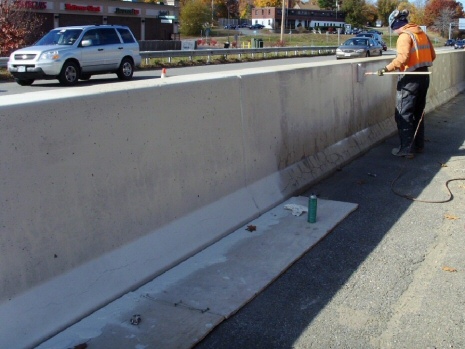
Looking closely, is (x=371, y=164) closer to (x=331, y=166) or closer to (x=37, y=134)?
(x=331, y=166)

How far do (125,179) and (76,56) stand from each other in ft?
54.8

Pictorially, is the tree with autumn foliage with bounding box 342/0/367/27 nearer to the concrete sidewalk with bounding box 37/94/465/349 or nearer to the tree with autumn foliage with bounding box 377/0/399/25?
the tree with autumn foliage with bounding box 377/0/399/25

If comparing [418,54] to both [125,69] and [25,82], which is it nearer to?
[25,82]

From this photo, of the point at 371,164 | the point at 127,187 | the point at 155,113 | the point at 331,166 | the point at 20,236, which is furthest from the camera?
the point at 371,164

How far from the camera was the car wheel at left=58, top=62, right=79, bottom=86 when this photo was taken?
19.8 meters

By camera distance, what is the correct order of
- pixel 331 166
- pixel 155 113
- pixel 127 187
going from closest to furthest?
pixel 127 187 → pixel 155 113 → pixel 331 166

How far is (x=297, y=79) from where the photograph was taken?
7328 millimetres

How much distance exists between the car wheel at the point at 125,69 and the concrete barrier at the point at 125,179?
52.7 ft

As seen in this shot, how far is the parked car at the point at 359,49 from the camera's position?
1548 inches

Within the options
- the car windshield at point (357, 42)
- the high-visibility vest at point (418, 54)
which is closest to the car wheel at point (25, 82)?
the high-visibility vest at point (418, 54)

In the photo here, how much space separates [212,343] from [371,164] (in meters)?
5.67

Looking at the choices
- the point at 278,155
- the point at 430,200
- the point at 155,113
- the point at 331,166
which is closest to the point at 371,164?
the point at 331,166

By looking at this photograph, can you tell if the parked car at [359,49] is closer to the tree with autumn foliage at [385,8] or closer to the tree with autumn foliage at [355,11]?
the tree with autumn foliage at [385,8]

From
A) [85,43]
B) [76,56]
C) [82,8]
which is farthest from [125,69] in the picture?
[82,8]
